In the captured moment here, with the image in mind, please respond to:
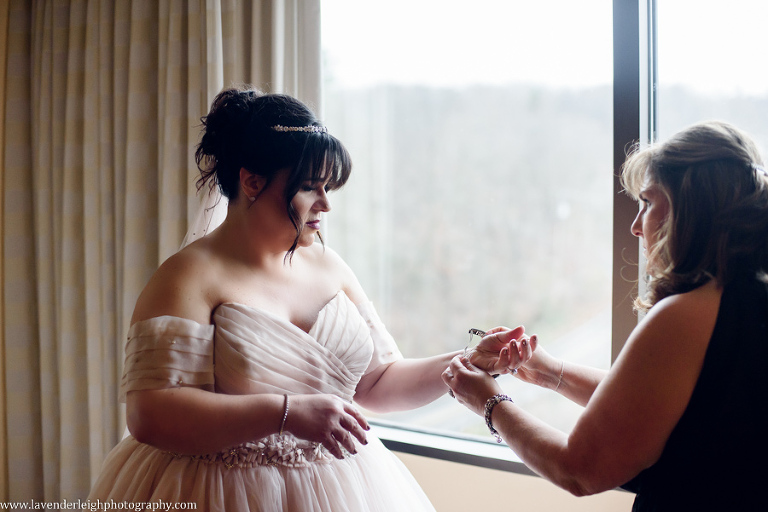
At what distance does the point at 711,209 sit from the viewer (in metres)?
1.07

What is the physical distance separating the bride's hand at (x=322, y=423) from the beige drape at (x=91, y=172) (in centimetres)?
125

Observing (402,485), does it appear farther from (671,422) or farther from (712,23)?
(712,23)

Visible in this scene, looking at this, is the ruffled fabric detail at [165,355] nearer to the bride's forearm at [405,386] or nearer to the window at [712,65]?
the bride's forearm at [405,386]

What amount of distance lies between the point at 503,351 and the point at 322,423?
0.49 m

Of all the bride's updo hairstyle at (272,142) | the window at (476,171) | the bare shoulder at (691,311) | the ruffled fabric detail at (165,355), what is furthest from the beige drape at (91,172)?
the bare shoulder at (691,311)

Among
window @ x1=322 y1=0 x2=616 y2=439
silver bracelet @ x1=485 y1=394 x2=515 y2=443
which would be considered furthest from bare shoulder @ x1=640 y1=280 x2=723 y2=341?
window @ x1=322 y1=0 x2=616 y2=439

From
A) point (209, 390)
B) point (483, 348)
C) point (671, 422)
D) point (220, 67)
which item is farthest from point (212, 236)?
point (671, 422)

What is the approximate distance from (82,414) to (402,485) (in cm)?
176

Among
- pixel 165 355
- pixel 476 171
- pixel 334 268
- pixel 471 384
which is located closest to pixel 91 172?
pixel 334 268

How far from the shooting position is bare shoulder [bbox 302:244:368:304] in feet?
5.78

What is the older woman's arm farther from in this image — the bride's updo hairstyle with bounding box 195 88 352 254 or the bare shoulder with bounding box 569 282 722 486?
the bride's updo hairstyle with bounding box 195 88 352 254

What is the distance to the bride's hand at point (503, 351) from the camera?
1.45 m

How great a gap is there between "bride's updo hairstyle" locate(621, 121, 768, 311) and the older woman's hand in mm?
430

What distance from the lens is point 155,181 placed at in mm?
2465
